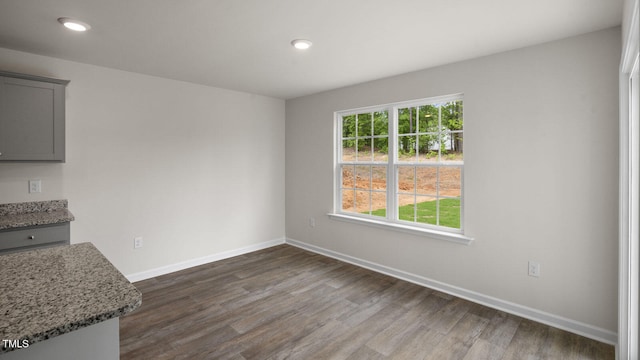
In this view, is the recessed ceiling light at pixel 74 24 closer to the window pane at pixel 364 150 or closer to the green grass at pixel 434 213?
the window pane at pixel 364 150

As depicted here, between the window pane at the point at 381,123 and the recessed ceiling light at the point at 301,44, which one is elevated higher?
the recessed ceiling light at the point at 301,44

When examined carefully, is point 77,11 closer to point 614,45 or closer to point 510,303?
point 614,45

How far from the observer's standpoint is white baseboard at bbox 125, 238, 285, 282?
3740 mm

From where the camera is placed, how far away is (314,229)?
4.80 metres

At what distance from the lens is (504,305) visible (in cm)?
296

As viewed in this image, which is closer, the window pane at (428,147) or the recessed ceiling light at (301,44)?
the recessed ceiling light at (301,44)

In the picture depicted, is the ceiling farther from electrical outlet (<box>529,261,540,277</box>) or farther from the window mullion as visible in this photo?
electrical outlet (<box>529,261,540,277</box>)

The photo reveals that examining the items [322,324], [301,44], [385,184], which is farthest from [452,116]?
[322,324]

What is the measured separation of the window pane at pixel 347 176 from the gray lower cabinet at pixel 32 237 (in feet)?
10.2

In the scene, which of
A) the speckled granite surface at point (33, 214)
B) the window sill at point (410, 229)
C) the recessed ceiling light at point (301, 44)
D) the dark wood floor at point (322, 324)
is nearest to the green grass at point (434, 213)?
the window sill at point (410, 229)

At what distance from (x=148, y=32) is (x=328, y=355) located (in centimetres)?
281

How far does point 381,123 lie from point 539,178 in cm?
185

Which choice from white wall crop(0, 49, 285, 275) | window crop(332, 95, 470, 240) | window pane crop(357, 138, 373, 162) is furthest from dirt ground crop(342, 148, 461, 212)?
white wall crop(0, 49, 285, 275)

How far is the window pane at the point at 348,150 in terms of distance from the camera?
4410 mm
